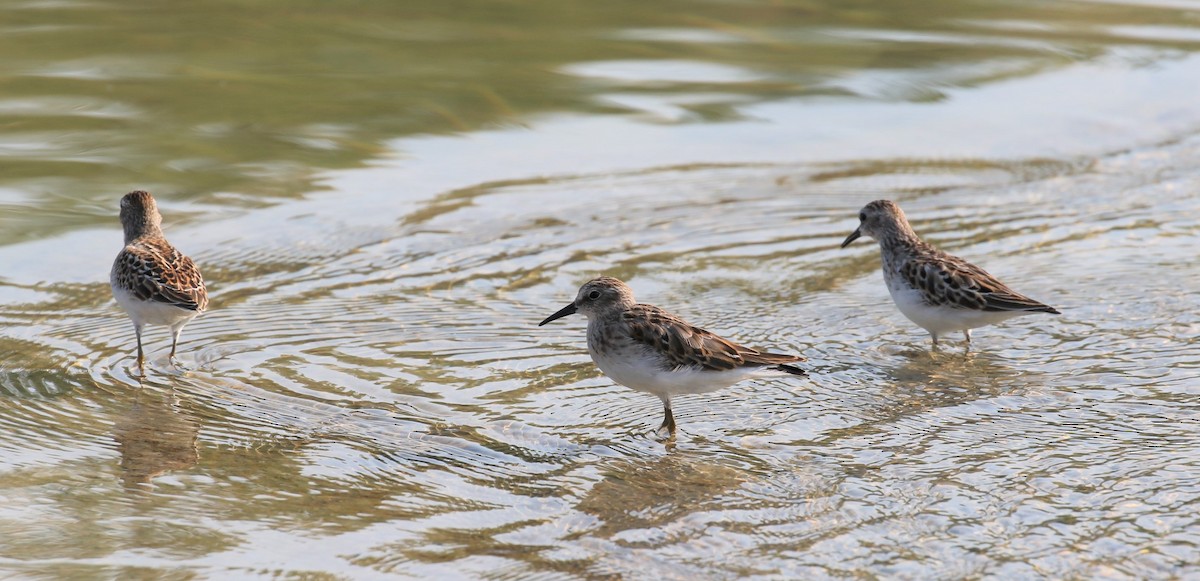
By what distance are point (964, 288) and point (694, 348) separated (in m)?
2.08

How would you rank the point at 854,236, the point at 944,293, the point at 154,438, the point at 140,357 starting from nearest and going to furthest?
the point at 154,438, the point at 140,357, the point at 944,293, the point at 854,236

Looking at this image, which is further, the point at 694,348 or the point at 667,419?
the point at 667,419

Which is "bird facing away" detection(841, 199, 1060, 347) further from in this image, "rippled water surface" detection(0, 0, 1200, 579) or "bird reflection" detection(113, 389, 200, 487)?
"bird reflection" detection(113, 389, 200, 487)

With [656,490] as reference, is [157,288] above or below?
above

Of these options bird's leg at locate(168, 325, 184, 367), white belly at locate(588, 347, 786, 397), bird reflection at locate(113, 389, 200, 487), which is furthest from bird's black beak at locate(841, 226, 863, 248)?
bird reflection at locate(113, 389, 200, 487)

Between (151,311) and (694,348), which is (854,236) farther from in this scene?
(151,311)

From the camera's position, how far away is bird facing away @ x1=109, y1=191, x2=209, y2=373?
8.28 metres

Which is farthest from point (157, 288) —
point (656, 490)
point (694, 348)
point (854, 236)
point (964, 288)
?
point (854, 236)

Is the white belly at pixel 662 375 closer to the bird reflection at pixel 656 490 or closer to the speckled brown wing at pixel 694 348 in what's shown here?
the speckled brown wing at pixel 694 348

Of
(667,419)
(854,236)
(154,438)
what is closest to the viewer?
(154,438)

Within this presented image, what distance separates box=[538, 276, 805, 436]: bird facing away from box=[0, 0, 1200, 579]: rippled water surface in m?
0.27

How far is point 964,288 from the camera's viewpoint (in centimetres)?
864

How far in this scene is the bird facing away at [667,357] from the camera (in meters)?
7.47

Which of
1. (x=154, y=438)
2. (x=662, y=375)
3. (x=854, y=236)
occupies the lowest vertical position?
(x=154, y=438)
